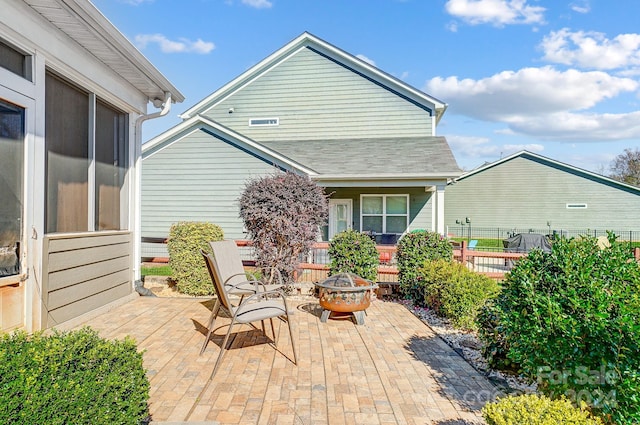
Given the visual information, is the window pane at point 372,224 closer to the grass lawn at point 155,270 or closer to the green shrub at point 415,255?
the green shrub at point 415,255

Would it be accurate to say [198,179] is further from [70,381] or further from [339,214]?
[70,381]

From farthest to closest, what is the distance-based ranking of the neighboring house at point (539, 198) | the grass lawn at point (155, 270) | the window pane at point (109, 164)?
the neighboring house at point (539, 198)
the grass lawn at point (155, 270)
the window pane at point (109, 164)

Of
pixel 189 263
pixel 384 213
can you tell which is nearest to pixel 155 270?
pixel 189 263

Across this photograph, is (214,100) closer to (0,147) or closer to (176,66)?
(176,66)

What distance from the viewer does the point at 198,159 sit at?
419 inches

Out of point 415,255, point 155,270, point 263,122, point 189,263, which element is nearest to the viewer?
point 415,255

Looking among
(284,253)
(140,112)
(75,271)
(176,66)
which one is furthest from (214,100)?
(75,271)

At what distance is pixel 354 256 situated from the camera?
20.8 ft

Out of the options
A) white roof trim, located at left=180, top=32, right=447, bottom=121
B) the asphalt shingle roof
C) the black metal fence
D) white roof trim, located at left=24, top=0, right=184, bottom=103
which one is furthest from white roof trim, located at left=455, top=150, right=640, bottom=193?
white roof trim, located at left=24, top=0, right=184, bottom=103

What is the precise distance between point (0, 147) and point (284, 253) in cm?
407

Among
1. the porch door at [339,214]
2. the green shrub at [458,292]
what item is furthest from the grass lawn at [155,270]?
the green shrub at [458,292]

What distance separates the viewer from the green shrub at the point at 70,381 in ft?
5.25

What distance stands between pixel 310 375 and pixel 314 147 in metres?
10.4

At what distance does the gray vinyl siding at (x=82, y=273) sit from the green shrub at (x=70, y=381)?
263 cm
